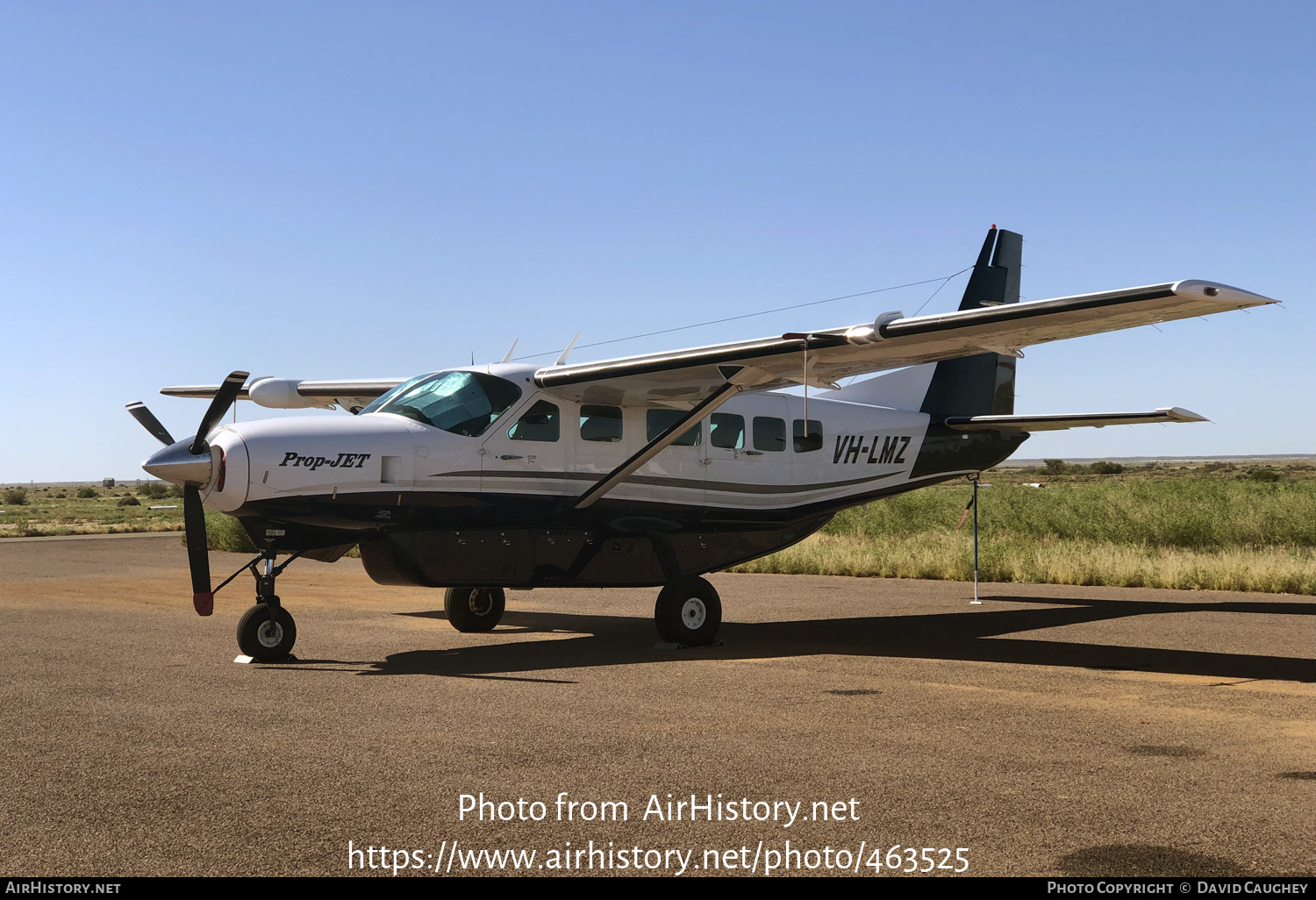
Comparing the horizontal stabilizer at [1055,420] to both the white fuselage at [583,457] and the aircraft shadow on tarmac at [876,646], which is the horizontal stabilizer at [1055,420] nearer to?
the white fuselage at [583,457]

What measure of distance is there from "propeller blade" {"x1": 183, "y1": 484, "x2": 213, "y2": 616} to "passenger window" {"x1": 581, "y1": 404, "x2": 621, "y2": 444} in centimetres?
393

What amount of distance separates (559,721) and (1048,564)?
15357 millimetres

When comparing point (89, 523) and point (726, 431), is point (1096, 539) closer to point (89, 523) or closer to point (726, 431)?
point (726, 431)

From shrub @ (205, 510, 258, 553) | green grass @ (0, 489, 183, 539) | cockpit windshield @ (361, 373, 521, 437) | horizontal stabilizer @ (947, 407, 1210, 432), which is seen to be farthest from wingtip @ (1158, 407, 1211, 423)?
green grass @ (0, 489, 183, 539)

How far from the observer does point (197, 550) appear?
10.4m

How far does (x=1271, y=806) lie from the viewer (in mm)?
5207

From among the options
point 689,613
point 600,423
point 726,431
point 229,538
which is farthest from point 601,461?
point 229,538

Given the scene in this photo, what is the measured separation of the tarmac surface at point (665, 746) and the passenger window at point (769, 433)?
2.36m

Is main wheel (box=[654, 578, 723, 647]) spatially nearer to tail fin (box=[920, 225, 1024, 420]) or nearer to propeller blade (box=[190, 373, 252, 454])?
propeller blade (box=[190, 373, 252, 454])

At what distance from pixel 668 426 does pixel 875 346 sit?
11.3ft

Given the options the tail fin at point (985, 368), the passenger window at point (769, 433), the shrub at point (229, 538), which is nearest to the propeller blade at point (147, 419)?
the passenger window at point (769, 433)
